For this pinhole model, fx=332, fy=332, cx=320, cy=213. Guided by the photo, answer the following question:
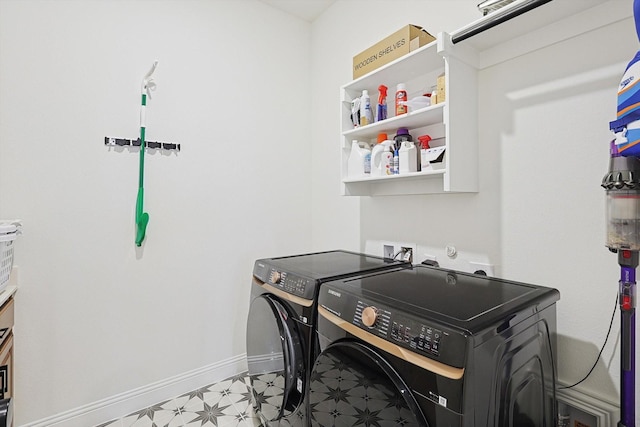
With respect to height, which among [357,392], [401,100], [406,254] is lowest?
[357,392]

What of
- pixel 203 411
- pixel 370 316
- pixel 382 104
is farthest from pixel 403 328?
pixel 203 411

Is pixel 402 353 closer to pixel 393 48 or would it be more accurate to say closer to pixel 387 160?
pixel 387 160

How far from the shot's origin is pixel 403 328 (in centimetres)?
92

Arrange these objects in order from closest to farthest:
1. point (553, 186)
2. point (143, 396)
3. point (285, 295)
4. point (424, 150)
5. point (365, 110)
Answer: point (553, 186) → point (285, 295) → point (424, 150) → point (365, 110) → point (143, 396)

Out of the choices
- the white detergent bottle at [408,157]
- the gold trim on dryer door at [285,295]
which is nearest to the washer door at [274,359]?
the gold trim on dryer door at [285,295]

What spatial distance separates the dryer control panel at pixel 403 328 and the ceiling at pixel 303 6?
2.19m

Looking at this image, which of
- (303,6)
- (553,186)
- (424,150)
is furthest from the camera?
(303,6)

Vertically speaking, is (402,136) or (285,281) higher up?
(402,136)

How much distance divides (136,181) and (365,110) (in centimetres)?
138

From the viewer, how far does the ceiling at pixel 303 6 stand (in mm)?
2408

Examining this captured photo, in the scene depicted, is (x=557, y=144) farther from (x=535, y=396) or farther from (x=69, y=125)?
(x=69, y=125)

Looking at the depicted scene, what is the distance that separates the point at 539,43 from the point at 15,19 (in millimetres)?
2377

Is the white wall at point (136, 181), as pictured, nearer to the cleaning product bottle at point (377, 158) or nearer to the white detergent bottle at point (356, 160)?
the white detergent bottle at point (356, 160)

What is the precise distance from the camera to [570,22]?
1245 millimetres
